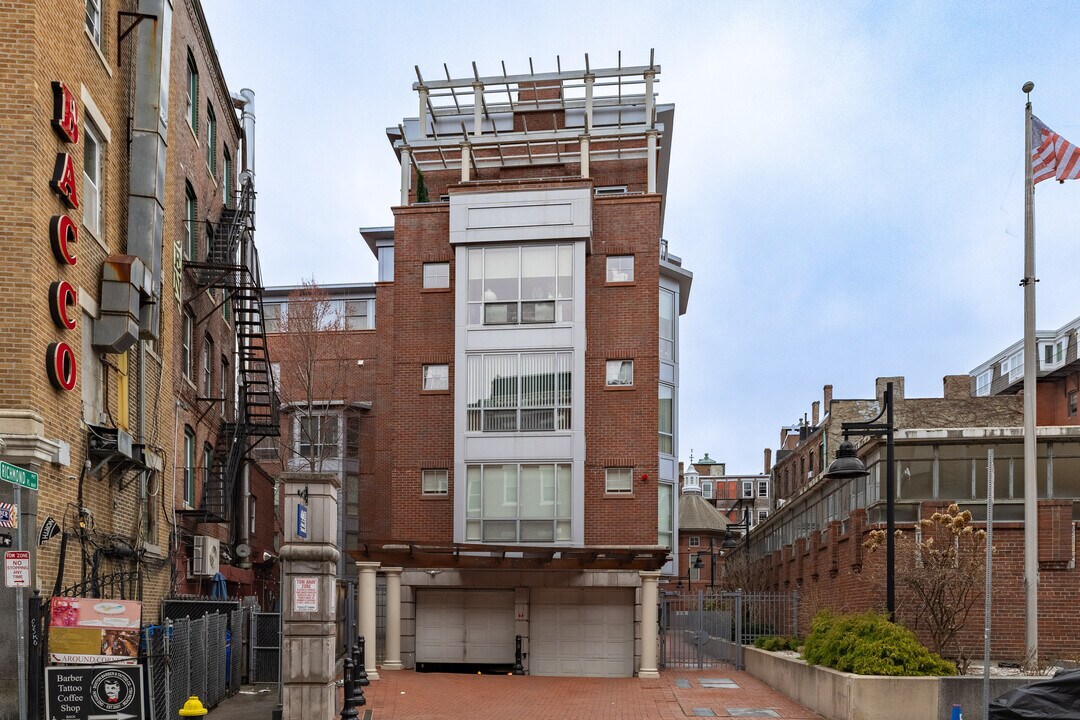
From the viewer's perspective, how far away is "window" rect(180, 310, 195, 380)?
26344 millimetres

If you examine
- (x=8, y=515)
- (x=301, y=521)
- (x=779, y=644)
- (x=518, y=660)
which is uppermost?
(x=8, y=515)

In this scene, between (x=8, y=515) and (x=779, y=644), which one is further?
(x=779, y=644)

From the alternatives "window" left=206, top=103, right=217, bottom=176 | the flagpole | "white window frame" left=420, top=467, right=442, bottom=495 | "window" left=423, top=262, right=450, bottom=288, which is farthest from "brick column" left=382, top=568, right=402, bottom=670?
the flagpole

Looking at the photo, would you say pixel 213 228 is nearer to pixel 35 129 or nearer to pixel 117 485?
pixel 117 485

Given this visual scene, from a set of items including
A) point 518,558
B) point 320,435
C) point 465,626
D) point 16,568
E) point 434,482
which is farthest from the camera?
point 320,435

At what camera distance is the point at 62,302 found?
1706 cm

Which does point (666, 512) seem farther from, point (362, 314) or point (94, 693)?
point (94, 693)

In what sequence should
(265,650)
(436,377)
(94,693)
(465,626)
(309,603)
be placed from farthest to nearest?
(436,377), (465,626), (265,650), (309,603), (94,693)

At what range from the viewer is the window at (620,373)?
33844 millimetres

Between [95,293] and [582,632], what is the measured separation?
16828 millimetres

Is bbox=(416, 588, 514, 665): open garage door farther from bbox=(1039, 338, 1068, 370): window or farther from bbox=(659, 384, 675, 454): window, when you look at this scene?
bbox=(1039, 338, 1068, 370): window

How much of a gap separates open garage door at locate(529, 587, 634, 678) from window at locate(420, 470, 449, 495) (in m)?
5.04

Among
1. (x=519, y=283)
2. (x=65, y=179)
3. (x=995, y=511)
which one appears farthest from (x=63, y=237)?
(x=995, y=511)

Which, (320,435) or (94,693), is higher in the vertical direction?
(320,435)
